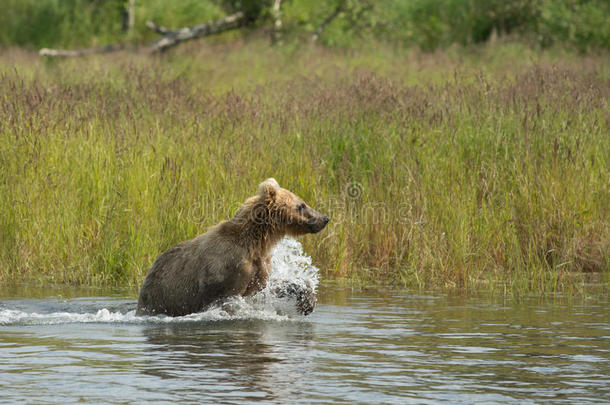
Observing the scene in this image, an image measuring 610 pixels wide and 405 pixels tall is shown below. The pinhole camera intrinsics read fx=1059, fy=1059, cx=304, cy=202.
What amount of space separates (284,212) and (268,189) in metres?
0.26

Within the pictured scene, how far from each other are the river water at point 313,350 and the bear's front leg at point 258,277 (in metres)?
0.11

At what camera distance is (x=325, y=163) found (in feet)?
41.6

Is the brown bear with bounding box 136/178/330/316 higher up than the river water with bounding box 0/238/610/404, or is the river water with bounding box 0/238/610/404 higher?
the brown bear with bounding box 136/178/330/316

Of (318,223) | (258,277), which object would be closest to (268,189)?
(318,223)

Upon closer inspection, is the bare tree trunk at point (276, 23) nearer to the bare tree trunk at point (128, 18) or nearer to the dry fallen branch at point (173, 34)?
the dry fallen branch at point (173, 34)

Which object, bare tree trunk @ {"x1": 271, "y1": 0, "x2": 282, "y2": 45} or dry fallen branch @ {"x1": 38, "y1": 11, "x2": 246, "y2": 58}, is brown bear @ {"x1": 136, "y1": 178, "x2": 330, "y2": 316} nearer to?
dry fallen branch @ {"x1": 38, "y1": 11, "x2": 246, "y2": 58}

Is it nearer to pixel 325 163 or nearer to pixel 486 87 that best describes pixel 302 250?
pixel 325 163

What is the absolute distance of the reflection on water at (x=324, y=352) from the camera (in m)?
6.27

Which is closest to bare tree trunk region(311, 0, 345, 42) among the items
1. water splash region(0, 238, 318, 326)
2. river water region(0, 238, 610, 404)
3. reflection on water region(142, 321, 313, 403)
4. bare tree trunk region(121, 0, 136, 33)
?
bare tree trunk region(121, 0, 136, 33)

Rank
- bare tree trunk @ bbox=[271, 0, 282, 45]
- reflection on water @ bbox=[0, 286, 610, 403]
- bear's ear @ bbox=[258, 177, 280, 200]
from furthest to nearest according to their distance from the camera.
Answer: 1. bare tree trunk @ bbox=[271, 0, 282, 45]
2. bear's ear @ bbox=[258, 177, 280, 200]
3. reflection on water @ bbox=[0, 286, 610, 403]

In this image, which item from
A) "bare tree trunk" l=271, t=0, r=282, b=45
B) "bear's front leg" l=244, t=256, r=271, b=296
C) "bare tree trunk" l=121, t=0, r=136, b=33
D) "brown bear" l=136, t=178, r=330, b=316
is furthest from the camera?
"bare tree trunk" l=121, t=0, r=136, b=33

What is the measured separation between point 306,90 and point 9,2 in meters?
22.5

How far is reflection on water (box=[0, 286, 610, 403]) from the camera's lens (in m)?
6.27

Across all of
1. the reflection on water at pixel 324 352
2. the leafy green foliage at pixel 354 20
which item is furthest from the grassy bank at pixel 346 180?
the leafy green foliage at pixel 354 20
